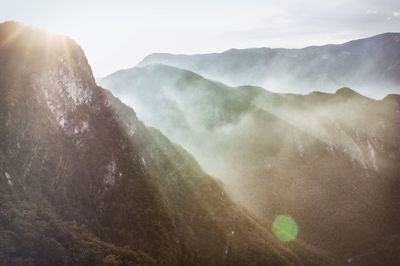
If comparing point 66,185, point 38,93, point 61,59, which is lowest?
point 66,185

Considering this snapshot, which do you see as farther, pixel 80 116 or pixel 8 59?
pixel 80 116

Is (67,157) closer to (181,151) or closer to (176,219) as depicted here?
(176,219)

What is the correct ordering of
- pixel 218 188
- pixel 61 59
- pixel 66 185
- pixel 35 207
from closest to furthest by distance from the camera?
pixel 35 207, pixel 66 185, pixel 61 59, pixel 218 188

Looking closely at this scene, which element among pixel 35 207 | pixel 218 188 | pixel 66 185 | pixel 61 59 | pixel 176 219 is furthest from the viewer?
pixel 218 188

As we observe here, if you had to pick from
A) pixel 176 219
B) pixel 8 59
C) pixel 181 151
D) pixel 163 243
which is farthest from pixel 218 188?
pixel 8 59

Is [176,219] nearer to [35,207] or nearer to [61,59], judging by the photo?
[35,207]

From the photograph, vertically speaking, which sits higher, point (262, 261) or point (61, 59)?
point (61, 59)

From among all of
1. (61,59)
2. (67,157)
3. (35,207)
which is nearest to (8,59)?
(61,59)
